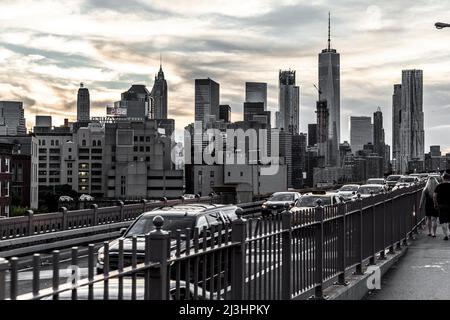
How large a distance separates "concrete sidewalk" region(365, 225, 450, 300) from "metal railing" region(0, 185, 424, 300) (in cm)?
57

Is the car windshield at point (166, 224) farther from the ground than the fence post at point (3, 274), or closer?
closer

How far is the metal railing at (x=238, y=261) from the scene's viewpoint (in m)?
4.67

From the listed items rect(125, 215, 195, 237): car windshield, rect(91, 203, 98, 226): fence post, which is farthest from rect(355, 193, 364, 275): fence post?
rect(91, 203, 98, 226): fence post

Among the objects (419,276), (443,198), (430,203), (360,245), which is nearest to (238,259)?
(360,245)

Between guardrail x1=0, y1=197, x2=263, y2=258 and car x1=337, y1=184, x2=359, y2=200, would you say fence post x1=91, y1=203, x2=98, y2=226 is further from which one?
car x1=337, y1=184, x2=359, y2=200

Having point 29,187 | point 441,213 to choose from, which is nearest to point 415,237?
point 441,213

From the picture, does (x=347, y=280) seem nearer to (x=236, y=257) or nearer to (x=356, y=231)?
(x=356, y=231)

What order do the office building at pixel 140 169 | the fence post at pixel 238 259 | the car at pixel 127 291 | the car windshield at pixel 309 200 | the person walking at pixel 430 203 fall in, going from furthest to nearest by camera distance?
1. the office building at pixel 140 169
2. the car windshield at pixel 309 200
3. the person walking at pixel 430 203
4. the fence post at pixel 238 259
5. the car at pixel 127 291

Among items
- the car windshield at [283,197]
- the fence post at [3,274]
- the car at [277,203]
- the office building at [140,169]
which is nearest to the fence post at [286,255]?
the fence post at [3,274]

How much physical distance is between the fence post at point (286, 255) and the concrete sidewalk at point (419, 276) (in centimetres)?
349

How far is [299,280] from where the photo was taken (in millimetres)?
9086

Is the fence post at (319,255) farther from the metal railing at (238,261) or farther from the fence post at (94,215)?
the fence post at (94,215)

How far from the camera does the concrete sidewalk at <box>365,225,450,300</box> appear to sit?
1176 cm
